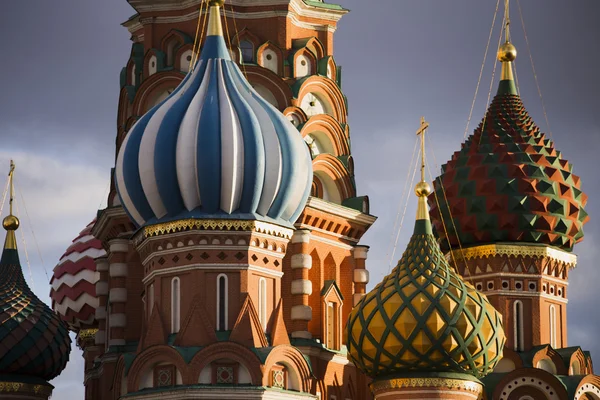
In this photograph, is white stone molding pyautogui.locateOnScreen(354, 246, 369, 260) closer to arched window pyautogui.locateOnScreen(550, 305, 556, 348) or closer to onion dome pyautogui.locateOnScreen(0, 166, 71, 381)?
arched window pyautogui.locateOnScreen(550, 305, 556, 348)

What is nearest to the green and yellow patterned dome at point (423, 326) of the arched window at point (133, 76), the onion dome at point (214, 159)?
the onion dome at point (214, 159)

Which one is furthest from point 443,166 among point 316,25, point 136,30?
point 136,30

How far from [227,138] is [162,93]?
3.99 m

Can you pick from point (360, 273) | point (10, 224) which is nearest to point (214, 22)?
point (360, 273)

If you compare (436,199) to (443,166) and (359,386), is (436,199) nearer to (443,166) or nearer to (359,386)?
(443,166)

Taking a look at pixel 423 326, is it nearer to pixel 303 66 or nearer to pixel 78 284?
pixel 303 66

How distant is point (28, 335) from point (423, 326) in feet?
24.1

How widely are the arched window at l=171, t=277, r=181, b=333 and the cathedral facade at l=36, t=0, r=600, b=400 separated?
0.07 ft

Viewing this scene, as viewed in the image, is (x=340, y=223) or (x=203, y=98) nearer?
(x=203, y=98)

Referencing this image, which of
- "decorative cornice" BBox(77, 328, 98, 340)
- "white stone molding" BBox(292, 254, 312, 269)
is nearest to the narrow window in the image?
"white stone molding" BBox(292, 254, 312, 269)

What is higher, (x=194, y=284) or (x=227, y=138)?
(x=227, y=138)

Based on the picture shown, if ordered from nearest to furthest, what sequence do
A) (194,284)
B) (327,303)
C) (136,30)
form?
(194,284) < (327,303) < (136,30)

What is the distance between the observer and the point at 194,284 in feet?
108

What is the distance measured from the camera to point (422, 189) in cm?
3494
